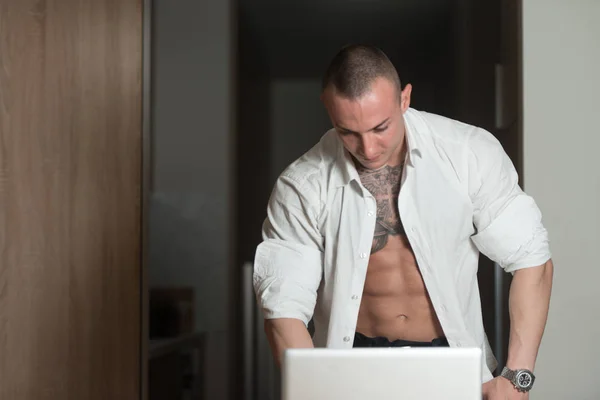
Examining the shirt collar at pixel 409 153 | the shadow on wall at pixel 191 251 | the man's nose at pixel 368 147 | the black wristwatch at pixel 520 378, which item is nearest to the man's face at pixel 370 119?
the man's nose at pixel 368 147

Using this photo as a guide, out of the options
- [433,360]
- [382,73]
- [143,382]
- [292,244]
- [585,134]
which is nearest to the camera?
[433,360]

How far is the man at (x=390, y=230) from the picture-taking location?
1926 millimetres

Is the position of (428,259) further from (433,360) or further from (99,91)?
(99,91)

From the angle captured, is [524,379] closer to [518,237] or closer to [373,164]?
[518,237]

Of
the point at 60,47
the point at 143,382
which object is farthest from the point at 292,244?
the point at 60,47

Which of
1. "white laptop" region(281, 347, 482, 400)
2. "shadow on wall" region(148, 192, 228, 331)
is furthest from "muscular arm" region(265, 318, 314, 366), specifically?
"shadow on wall" region(148, 192, 228, 331)

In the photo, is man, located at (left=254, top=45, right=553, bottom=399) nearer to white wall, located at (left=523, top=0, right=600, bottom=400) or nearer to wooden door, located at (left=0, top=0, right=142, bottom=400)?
white wall, located at (left=523, top=0, right=600, bottom=400)

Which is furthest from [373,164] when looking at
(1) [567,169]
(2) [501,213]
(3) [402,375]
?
(1) [567,169]

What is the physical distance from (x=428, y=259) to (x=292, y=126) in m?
1.20

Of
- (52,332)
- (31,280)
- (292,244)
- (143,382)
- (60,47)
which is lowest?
(143,382)

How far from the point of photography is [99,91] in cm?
322

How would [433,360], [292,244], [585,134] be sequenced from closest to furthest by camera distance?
[433,360], [292,244], [585,134]

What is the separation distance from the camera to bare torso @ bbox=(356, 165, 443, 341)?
7.07ft

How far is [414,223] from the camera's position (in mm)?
2125
